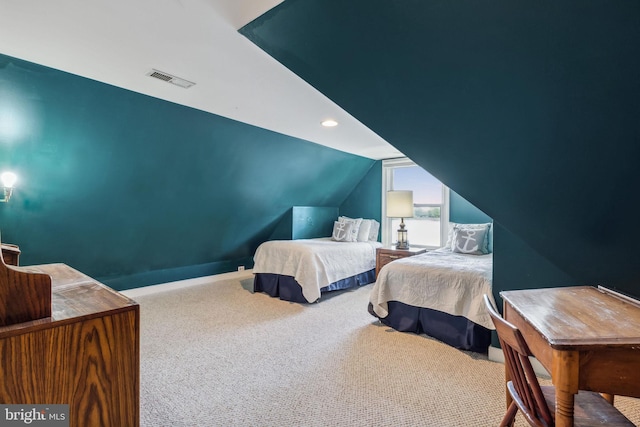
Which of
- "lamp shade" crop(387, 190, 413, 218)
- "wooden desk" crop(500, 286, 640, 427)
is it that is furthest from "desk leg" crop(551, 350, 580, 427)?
"lamp shade" crop(387, 190, 413, 218)

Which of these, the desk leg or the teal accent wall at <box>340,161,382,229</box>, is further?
the teal accent wall at <box>340,161,382,229</box>

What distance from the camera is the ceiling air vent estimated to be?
2.22 metres

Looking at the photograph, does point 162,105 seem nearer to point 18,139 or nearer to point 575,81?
point 18,139

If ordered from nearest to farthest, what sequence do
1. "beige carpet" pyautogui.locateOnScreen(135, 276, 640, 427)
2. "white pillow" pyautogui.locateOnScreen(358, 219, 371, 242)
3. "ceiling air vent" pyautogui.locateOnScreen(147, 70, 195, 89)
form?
"beige carpet" pyautogui.locateOnScreen(135, 276, 640, 427) < "ceiling air vent" pyautogui.locateOnScreen(147, 70, 195, 89) < "white pillow" pyautogui.locateOnScreen(358, 219, 371, 242)

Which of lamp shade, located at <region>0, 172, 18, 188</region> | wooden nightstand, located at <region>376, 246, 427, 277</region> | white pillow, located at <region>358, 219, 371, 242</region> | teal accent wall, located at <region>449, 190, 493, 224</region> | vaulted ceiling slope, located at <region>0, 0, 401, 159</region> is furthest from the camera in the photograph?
white pillow, located at <region>358, 219, 371, 242</region>

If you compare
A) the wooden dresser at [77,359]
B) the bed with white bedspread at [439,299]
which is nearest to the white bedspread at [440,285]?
the bed with white bedspread at [439,299]

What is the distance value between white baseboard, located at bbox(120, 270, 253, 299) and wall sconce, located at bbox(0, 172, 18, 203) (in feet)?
5.93

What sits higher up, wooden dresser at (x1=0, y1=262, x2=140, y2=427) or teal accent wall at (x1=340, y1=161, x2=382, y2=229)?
teal accent wall at (x1=340, y1=161, x2=382, y2=229)

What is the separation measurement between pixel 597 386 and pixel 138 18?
8.23 feet

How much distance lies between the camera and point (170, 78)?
230 cm

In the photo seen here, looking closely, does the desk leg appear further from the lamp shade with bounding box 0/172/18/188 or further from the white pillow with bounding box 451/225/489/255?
the lamp shade with bounding box 0/172/18/188

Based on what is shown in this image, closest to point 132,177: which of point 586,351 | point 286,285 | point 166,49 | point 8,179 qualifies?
point 8,179

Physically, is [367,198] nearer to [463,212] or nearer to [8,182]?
[463,212]

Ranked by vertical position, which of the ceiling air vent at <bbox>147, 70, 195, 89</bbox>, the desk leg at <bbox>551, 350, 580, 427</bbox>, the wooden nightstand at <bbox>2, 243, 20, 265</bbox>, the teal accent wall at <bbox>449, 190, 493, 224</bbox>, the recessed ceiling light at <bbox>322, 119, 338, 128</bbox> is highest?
the ceiling air vent at <bbox>147, 70, 195, 89</bbox>
